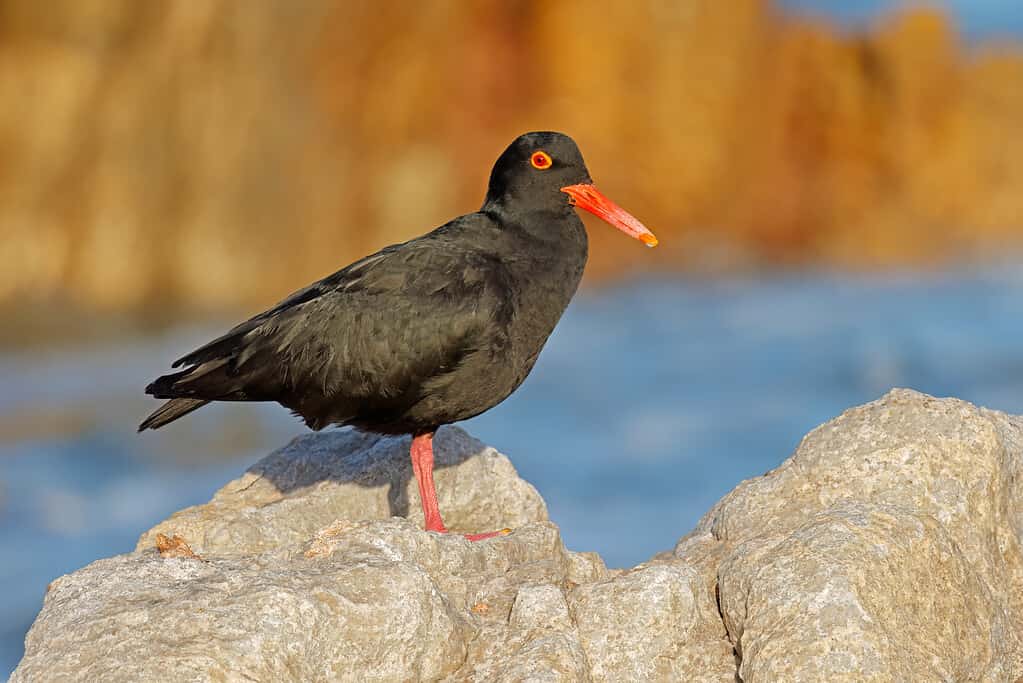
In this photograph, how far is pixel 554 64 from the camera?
29297 mm

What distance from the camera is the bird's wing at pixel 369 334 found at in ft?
23.7

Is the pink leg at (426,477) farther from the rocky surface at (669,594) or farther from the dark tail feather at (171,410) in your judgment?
the dark tail feather at (171,410)

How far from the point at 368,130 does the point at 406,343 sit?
2178 centimetres

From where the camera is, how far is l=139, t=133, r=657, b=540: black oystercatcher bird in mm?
7242

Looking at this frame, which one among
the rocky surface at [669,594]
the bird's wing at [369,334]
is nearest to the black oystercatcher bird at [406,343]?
the bird's wing at [369,334]

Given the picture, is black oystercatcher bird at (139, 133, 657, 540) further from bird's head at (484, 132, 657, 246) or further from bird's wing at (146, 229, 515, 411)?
bird's head at (484, 132, 657, 246)

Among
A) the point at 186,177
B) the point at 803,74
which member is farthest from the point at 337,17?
the point at 803,74

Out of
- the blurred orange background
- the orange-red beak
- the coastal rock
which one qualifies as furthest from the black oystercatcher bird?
the blurred orange background

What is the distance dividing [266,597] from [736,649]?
1949mm

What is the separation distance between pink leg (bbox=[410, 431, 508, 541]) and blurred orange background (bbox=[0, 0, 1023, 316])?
19972 mm

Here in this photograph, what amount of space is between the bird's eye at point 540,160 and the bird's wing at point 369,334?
2.65 ft

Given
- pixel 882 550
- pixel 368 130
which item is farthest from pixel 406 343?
pixel 368 130

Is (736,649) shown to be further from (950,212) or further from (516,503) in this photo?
(950,212)

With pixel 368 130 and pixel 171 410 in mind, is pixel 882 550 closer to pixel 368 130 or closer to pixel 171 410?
pixel 171 410
